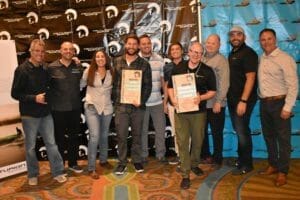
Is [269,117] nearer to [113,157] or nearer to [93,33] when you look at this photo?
[113,157]

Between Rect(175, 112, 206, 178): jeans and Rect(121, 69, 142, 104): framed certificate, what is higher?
Rect(121, 69, 142, 104): framed certificate

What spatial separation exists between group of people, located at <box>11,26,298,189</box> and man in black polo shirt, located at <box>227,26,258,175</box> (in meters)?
0.01

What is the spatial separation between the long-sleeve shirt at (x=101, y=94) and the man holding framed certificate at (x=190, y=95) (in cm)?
81

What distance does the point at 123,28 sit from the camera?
15.3 feet

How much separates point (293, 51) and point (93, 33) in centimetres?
269

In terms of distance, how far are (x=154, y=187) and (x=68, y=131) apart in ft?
4.17

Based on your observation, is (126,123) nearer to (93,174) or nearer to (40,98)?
(93,174)

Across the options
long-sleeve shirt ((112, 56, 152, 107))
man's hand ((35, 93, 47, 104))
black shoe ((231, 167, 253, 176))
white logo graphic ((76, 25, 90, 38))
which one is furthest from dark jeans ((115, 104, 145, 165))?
white logo graphic ((76, 25, 90, 38))

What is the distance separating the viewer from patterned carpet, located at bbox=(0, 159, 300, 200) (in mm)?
3461

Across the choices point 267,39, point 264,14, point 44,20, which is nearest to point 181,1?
point 264,14

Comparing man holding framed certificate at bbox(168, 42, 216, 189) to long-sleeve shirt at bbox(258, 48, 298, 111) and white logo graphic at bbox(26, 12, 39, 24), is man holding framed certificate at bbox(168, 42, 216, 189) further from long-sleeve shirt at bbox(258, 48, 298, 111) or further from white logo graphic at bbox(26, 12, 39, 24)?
white logo graphic at bbox(26, 12, 39, 24)

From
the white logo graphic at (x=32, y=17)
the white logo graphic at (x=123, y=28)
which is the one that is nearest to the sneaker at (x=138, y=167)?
the white logo graphic at (x=123, y=28)

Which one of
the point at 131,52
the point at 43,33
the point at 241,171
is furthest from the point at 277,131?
the point at 43,33

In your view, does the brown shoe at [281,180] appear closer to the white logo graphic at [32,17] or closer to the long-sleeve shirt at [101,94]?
the long-sleeve shirt at [101,94]
